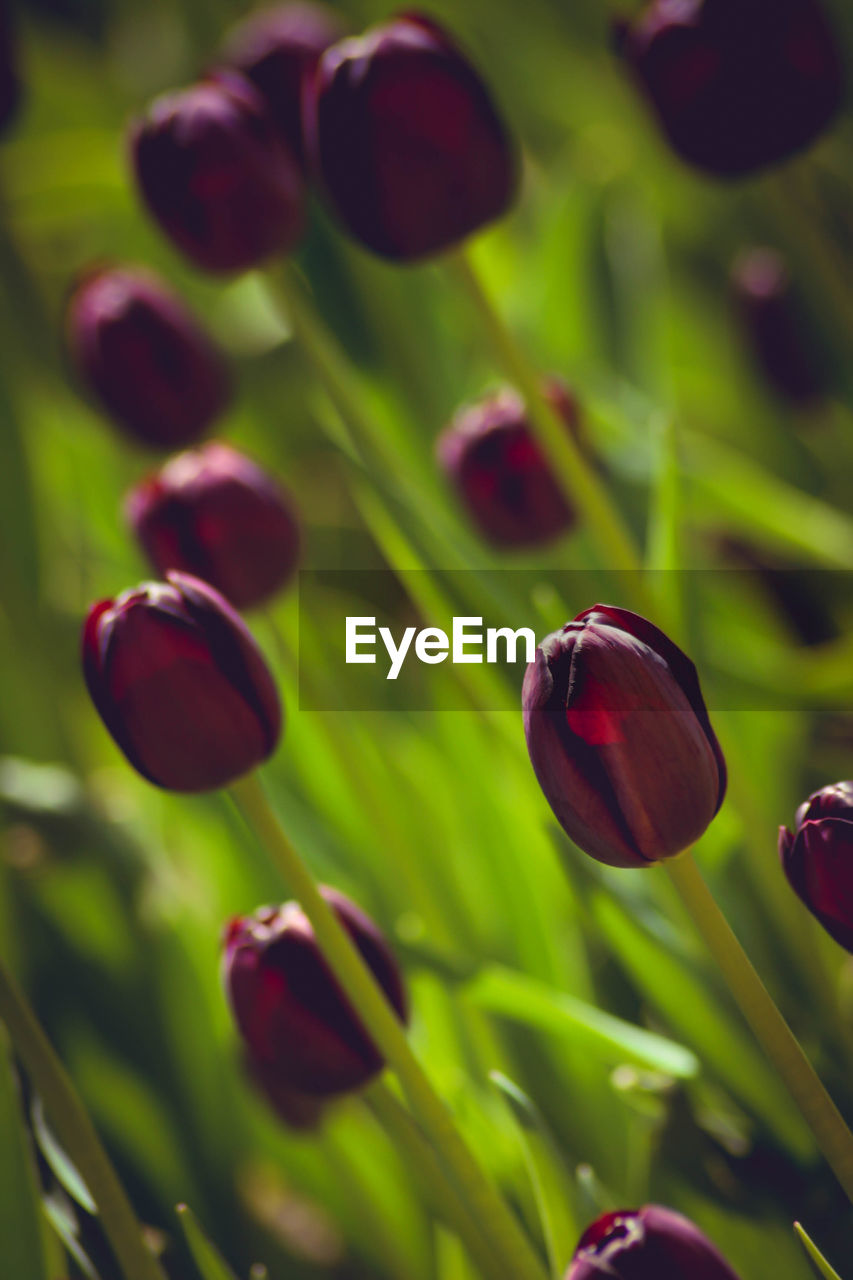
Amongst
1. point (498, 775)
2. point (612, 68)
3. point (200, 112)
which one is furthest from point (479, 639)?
point (612, 68)

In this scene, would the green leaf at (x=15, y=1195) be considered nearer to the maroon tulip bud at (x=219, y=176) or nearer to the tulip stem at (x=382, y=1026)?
the tulip stem at (x=382, y=1026)

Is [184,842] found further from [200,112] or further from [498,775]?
[200,112]

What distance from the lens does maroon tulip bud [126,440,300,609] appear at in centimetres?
44

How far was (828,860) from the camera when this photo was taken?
10.5 inches

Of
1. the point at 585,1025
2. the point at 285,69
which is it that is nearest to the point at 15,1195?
the point at 585,1025

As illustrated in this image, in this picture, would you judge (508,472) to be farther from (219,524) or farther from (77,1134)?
(77,1134)

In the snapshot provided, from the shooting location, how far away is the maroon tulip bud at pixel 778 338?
60 centimetres

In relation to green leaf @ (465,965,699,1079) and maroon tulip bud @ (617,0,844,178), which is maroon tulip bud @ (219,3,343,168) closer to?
maroon tulip bud @ (617,0,844,178)

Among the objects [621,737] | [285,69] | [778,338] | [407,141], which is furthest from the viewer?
[778,338]

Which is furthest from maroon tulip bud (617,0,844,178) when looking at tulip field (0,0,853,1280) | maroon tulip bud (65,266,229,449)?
maroon tulip bud (65,266,229,449)

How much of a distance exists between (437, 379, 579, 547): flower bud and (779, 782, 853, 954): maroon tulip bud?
0.73 feet

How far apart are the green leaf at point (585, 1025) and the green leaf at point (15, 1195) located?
141mm

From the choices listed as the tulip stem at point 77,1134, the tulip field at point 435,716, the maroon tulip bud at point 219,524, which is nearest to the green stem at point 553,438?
the tulip field at point 435,716

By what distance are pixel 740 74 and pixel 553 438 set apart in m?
0.15
